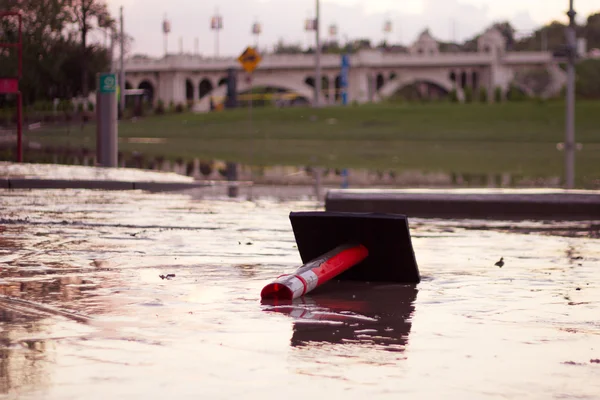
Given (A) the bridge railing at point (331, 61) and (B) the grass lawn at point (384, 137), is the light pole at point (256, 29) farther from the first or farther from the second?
(B) the grass lawn at point (384, 137)

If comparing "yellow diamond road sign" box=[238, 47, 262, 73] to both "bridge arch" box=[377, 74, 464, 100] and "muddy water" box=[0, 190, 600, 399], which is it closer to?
"muddy water" box=[0, 190, 600, 399]

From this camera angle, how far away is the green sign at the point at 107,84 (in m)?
29.6

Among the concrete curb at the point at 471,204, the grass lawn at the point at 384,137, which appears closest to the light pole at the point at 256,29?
the grass lawn at the point at 384,137

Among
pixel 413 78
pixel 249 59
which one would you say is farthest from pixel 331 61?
pixel 249 59

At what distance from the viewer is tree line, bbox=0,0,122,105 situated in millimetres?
29484

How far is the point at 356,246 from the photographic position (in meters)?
10.3

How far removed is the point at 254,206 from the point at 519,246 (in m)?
6.35

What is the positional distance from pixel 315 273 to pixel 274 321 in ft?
4.53

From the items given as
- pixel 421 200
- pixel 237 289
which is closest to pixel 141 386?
pixel 237 289

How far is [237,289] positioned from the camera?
32.0ft

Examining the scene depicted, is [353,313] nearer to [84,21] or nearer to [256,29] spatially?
[84,21]

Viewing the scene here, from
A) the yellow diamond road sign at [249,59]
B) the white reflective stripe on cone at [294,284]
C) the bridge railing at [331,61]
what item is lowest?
the white reflective stripe on cone at [294,284]

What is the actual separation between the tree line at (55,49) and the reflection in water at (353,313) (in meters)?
21.0

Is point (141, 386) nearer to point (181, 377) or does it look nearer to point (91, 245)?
point (181, 377)
